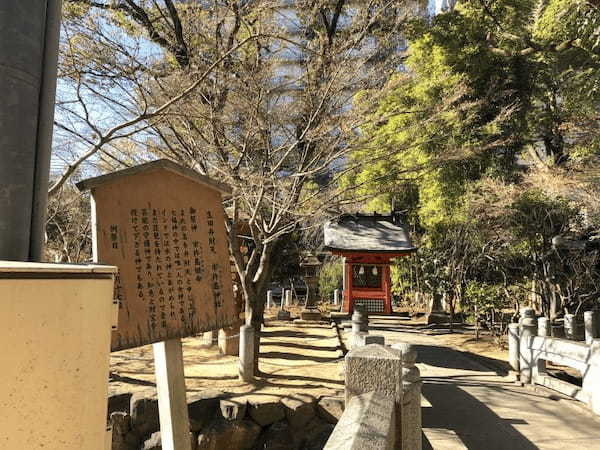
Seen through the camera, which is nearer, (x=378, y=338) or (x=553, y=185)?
(x=378, y=338)

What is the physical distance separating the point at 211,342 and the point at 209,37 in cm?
585

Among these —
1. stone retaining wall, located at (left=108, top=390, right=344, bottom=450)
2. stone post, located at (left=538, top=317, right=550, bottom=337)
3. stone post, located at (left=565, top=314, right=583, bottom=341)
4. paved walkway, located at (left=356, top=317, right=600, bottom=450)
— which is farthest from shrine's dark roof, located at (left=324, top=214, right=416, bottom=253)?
stone retaining wall, located at (left=108, top=390, right=344, bottom=450)

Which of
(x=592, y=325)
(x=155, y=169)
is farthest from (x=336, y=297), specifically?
(x=155, y=169)

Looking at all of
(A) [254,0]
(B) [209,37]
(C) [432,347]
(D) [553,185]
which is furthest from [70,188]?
(D) [553,185]

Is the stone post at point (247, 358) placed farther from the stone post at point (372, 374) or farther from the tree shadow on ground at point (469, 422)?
the stone post at point (372, 374)

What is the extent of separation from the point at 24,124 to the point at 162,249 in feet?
4.55

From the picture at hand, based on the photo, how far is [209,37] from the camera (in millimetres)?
6773

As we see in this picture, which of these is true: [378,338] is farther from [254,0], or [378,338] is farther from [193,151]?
[254,0]

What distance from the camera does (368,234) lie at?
13680mm

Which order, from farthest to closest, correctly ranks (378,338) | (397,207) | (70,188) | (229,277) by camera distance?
(397,207), (70,188), (378,338), (229,277)

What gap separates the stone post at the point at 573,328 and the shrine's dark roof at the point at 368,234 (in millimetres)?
4442

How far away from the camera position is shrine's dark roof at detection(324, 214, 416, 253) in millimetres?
12977

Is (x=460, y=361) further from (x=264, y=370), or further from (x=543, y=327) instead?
(x=264, y=370)

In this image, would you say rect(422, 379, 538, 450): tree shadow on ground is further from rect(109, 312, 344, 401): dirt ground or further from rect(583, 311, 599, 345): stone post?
rect(583, 311, 599, 345): stone post
